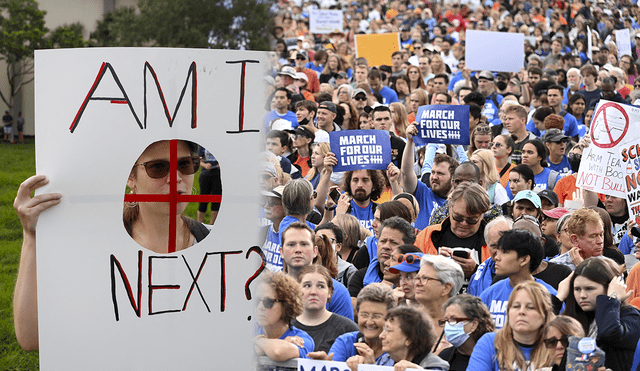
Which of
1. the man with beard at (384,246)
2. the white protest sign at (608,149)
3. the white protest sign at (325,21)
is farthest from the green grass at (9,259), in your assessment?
the white protest sign at (325,21)

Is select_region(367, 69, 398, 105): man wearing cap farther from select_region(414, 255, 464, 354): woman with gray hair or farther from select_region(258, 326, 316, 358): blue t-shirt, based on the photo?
select_region(258, 326, 316, 358): blue t-shirt

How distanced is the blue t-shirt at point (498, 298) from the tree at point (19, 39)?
30.5 m

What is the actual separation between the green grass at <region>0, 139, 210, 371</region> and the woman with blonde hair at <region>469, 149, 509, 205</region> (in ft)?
11.7

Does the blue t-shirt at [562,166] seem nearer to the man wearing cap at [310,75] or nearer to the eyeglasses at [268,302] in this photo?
the eyeglasses at [268,302]

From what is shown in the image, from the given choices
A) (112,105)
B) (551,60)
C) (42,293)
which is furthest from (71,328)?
(551,60)

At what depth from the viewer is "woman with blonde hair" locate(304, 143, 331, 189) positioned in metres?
7.21

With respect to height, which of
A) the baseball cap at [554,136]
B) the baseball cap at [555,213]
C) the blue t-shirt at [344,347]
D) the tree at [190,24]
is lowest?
the blue t-shirt at [344,347]

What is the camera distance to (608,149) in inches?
247

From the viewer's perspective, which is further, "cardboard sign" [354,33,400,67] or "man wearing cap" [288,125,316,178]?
"cardboard sign" [354,33,400,67]

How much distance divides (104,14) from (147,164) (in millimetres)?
36128

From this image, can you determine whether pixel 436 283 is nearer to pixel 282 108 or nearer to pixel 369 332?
pixel 369 332

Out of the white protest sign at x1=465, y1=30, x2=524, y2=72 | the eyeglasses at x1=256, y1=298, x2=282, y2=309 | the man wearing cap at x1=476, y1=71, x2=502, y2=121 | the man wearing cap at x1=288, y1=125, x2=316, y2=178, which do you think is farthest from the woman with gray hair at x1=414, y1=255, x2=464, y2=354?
the white protest sign at x1=465, y1=30, x2=524, y2=72

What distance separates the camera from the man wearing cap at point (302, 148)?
8328 millimetres

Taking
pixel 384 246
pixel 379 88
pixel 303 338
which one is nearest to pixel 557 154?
pixel 384 246
